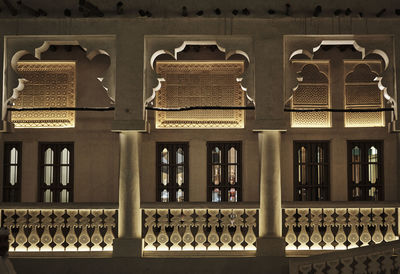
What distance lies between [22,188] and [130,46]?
5.15 metres

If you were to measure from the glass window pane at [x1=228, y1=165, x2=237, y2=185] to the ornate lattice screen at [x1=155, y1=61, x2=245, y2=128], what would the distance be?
1.02 m

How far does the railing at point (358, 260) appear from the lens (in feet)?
29.7

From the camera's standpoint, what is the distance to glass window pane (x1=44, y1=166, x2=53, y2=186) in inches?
513

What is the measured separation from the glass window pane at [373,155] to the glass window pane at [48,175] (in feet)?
25.4

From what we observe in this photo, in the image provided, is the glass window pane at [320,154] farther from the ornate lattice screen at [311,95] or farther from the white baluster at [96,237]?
the white baluster at [96,237]

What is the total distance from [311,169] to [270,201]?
366 cm

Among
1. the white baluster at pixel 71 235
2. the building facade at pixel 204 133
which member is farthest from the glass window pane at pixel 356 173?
the white baluster at pixel 71 235

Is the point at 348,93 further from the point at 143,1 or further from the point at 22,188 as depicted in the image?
the point at 22,188

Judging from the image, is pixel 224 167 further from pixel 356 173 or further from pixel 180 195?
pixel 356 173

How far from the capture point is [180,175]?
43.0 ft

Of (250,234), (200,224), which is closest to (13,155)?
(200,224)

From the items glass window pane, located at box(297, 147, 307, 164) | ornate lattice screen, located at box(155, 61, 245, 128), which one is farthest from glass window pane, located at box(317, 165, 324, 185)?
ornate lattice screen, located at box(155, 61, 245, 128)

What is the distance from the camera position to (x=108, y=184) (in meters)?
12.9

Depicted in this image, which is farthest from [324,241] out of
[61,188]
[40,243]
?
[61,188]
